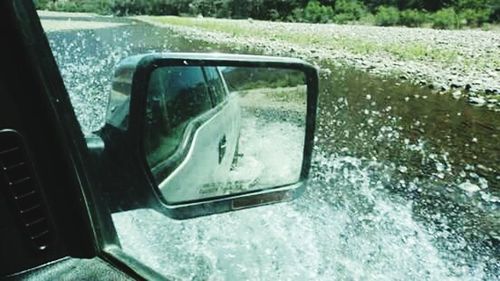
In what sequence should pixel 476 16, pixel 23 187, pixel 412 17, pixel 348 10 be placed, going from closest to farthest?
pixel 23 187, pixel 476 16, pixel 348 10, pixel 412 17

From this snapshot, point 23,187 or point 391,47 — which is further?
point 391,47

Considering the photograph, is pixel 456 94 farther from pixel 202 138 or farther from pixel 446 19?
pixel 202 138

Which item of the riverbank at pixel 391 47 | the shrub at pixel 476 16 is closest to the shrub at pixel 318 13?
the riverbank at pixel 391 47

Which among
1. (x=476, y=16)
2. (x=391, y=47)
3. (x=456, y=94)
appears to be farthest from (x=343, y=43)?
(x=456, y=94)

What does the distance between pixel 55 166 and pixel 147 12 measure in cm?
139

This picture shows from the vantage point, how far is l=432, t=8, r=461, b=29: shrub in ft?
53.7

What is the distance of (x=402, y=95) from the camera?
1041 cm

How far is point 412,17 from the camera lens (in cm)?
1772

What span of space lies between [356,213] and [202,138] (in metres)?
3.52

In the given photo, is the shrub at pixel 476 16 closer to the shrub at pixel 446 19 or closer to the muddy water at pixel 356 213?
the shrub at pixel 446 19

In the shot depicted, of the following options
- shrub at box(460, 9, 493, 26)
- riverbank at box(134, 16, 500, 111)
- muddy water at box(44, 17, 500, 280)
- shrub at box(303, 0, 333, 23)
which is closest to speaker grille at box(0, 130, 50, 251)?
muddy water at box(44, 17, 500, 280)

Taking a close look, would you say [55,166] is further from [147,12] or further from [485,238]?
[485,238]

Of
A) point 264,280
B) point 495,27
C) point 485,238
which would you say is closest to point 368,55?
point 495,27

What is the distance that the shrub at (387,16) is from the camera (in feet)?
55.3
